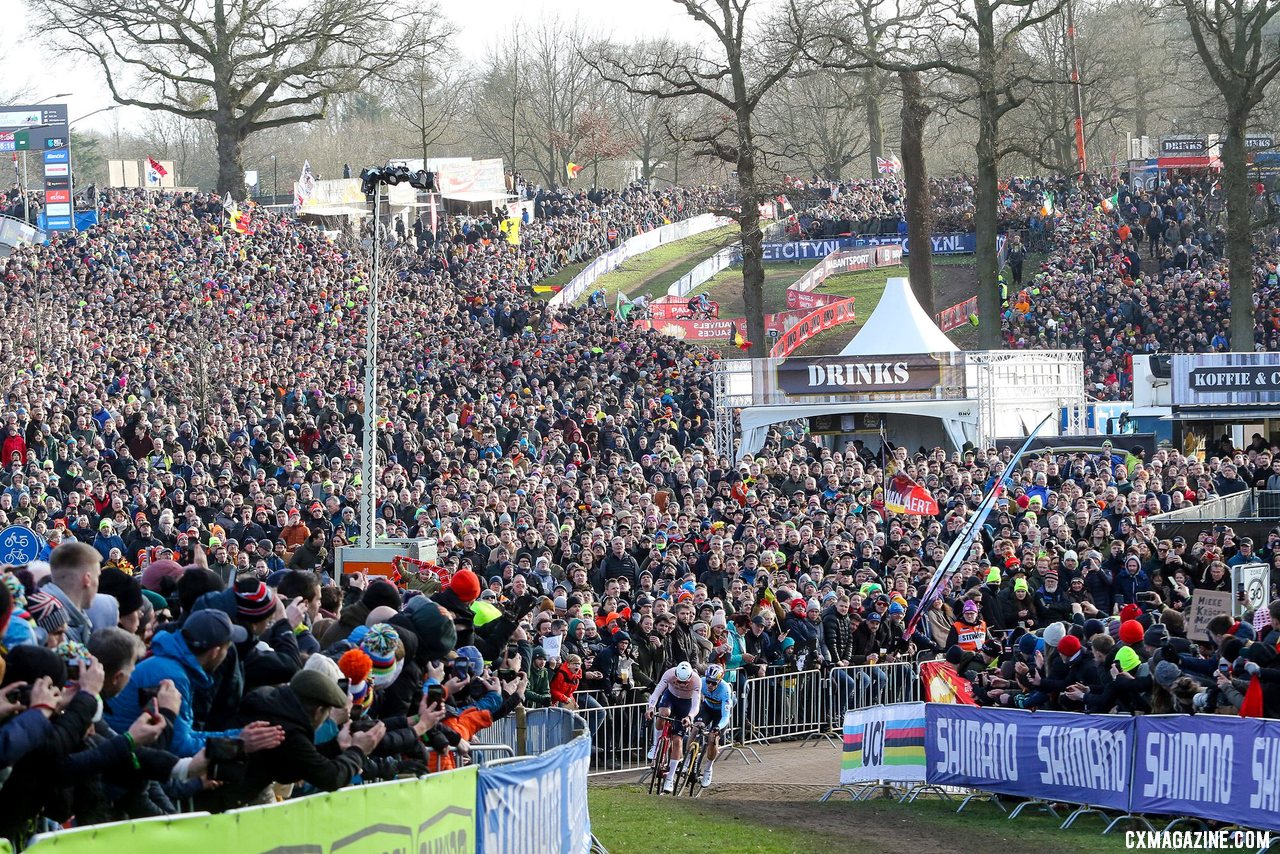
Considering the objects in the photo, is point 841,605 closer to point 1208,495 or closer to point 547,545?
point 547,545

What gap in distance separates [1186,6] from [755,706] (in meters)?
24.5

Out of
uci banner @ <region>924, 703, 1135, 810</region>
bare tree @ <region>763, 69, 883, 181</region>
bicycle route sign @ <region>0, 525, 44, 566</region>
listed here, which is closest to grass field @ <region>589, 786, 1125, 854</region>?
uci banner @ <region>924, 703, 1135, 810</region>

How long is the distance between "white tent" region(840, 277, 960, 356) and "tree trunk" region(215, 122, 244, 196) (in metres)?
23.2

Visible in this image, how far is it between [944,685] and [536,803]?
7715 millimetres

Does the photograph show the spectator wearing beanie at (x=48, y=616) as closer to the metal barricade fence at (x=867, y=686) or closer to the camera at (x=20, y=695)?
the camera at (x=20, y=695)

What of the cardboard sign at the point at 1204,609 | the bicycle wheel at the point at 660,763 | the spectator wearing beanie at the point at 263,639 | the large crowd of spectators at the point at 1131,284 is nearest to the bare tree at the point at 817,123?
the large crowd of spectators at the point at 1131,284

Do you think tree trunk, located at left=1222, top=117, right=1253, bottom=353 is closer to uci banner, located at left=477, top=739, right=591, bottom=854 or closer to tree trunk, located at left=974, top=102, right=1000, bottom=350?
tree trunk, located at left=974, top=102, right=1000, bottom=350

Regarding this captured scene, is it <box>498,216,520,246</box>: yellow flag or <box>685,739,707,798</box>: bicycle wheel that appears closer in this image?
<box>685,739,707,798</box>: bicycle wheel

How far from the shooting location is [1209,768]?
12094 millimetres

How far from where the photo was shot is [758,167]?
3959 centimetres

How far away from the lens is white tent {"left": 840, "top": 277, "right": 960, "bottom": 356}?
34281 millimetres

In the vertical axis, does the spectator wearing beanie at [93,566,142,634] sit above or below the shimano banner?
below

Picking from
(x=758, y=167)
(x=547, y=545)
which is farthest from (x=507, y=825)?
(x=758, y=167)

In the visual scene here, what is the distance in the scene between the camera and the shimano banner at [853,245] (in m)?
62.8
